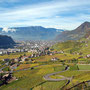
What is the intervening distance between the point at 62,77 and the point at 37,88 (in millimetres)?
17712

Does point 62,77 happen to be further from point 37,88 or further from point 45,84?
point 37,88

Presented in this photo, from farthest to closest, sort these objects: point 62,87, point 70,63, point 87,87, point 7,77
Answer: point 70,63
point 7,77
point 62,87
point 87,87

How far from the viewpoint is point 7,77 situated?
79000 millimetres

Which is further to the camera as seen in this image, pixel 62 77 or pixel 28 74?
pixel 28 74

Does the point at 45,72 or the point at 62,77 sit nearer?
the point at 62,77

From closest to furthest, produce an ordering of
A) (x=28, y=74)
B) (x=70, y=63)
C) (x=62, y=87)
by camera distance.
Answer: (x=62, y=87), (x=28, y=74), (x=70, y=63)

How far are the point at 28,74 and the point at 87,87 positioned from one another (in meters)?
41.5

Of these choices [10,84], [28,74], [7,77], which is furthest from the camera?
[28,74]

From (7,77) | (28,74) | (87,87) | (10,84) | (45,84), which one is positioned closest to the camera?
(87,87)

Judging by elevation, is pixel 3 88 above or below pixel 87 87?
below

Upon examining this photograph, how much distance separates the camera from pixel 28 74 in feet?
277

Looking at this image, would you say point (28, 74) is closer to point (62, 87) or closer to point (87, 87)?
point (62, 87)

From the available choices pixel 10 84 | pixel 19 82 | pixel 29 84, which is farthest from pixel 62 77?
pixel 10 84

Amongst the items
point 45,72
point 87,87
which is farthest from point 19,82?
point 87,87
